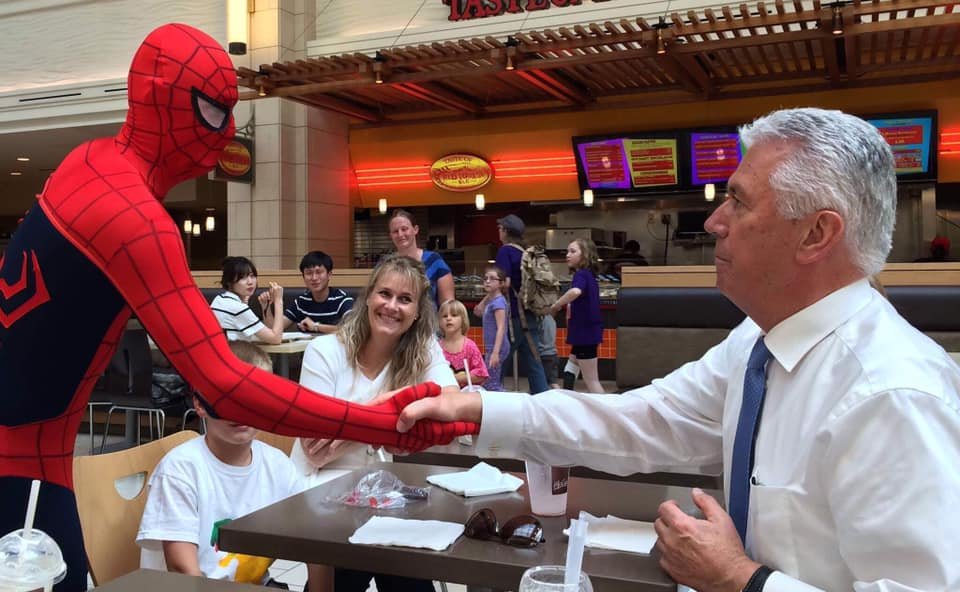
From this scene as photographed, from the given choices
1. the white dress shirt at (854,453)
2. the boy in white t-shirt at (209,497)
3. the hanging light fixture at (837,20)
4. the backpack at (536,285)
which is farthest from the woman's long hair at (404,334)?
the hanging light fixture at (837,20)

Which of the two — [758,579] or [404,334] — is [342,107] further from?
[758,579]

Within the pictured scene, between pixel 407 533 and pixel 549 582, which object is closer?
pixel 549 582

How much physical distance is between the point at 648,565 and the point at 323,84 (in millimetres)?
8675

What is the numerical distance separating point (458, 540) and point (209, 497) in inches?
33.9

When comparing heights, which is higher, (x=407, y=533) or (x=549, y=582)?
(x=549, y=582)

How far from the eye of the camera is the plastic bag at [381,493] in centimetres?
205

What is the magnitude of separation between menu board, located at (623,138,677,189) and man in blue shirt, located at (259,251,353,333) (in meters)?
5.20

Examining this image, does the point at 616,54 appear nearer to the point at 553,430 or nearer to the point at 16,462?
the point at 553,430

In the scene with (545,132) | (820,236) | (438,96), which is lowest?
(820,236)

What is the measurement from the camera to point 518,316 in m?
7.23

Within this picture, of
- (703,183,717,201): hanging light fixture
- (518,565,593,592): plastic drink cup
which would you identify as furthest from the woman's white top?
(703,183,717,201): hanging light fixture

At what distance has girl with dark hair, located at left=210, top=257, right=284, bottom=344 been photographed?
570 cm

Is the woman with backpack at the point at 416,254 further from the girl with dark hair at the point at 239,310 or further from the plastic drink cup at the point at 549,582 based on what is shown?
the plastic drink cup at the point at 549,582

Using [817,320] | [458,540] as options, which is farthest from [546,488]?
[817,320]
